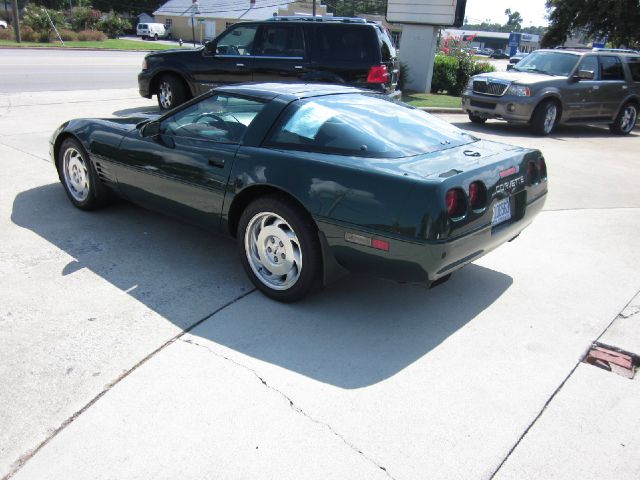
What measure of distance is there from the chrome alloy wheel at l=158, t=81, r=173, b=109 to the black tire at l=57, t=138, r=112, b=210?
556 centimetres

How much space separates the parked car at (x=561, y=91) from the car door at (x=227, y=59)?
497 centimetres

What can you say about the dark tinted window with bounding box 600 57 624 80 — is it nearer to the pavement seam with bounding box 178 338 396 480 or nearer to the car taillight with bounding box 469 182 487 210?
the car taillight with bounding box 469 182 487 210

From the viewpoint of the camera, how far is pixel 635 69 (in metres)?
13.4

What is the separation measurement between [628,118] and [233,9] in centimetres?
5989

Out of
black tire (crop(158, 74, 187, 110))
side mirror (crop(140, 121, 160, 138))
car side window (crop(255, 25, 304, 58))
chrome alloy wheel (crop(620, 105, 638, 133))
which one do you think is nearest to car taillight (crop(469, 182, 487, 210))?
side mirror (crop(140, 121, 160, 138))

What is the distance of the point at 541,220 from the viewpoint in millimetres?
5996

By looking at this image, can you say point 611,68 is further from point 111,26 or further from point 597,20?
point 111,26

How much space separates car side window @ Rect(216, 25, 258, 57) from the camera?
10422 mm

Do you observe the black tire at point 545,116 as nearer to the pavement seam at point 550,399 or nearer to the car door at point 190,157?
the pavement seam at point 550,399

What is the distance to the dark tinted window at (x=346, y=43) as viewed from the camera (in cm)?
982

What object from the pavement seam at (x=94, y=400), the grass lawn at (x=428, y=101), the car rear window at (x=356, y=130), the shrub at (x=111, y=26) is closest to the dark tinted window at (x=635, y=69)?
the grass lawn at (x=428, y=101)

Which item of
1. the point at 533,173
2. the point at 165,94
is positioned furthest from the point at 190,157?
the point at 165,94

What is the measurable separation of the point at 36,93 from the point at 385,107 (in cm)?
1080

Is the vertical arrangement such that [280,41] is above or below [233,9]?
below
